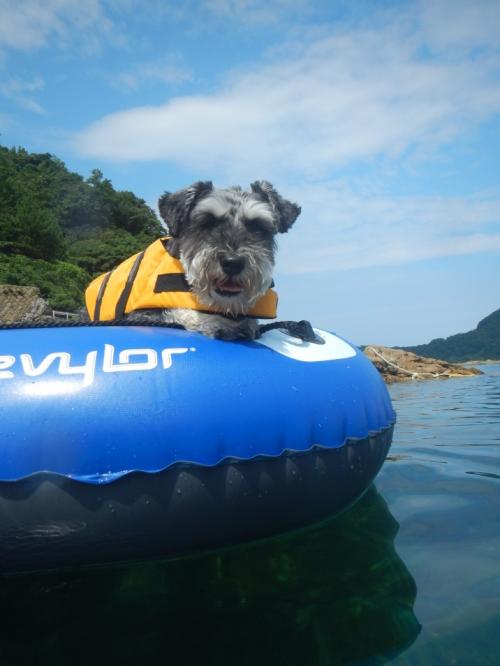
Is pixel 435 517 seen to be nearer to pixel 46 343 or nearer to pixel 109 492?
pixel 109 492

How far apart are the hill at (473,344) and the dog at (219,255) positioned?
10845 cm

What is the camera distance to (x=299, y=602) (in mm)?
2510

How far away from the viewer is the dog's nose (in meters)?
4.13

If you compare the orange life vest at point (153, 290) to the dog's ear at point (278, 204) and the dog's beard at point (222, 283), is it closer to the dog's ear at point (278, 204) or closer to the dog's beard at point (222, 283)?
the dog's beard at point (222, 283)

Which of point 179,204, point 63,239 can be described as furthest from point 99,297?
point 63,239

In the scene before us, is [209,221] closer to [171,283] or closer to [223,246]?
[223,246]

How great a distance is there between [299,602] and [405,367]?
81.8 ft

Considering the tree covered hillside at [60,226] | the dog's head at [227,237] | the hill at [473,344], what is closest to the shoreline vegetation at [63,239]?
the tree covered hillside at [60,226]

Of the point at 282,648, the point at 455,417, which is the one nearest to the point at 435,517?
the point at 282,648

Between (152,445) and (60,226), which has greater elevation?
(60,226)

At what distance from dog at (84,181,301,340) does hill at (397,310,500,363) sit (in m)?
108

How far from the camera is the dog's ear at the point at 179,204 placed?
183 inches

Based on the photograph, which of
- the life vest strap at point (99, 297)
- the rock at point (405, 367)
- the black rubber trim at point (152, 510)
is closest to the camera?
the black rubber trim at point (152, 510)

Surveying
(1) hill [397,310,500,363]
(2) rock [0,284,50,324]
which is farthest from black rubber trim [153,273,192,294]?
(1) hill [397,310,500,363]
